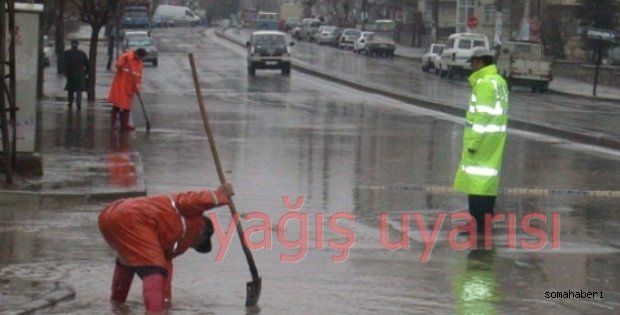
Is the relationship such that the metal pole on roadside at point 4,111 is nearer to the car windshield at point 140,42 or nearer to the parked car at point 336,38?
the car windshield at point 140,42

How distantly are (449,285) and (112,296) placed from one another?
258 cm

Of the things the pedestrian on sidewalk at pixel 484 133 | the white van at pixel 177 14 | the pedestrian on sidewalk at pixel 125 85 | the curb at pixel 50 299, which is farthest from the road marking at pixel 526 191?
the white van at pixel 177 14

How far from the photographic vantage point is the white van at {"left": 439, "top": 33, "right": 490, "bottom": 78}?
59781 millimetres

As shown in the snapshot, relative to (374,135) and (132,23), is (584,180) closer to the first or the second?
(374,135)

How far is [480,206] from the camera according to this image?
1282 cm

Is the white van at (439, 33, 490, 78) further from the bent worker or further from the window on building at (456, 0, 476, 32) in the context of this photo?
the bent worker

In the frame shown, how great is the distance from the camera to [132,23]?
9469 cm

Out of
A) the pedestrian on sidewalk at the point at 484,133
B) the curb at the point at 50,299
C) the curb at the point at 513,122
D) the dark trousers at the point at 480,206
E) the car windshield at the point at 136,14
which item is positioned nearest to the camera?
the curb at the point at 50,299

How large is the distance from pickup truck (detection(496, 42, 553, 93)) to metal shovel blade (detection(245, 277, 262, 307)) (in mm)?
44594

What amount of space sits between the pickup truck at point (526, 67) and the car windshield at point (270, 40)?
9.10 meters

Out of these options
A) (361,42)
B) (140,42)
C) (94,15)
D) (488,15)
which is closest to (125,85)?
(94,15)

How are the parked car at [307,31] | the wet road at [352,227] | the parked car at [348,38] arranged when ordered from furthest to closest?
Result: the parked car at [307,31] → the parked car at [348,38] → the wet road at [352,227]

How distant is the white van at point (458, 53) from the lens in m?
59.8

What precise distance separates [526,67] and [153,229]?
45574 mm
